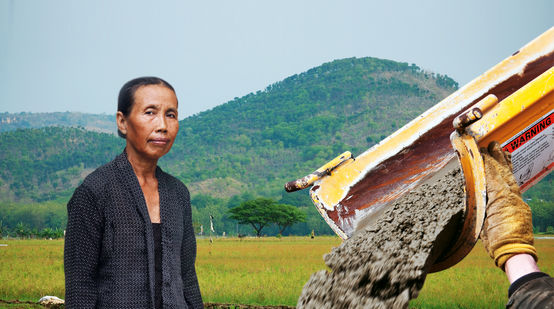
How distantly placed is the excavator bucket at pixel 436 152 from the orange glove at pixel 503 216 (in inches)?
8.8

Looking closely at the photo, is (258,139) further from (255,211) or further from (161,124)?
(161,124)

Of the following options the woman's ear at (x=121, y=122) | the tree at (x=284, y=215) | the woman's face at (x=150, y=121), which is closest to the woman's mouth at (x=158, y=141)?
the woman's face at (x=150, y=121)

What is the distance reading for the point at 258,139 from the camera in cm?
10694

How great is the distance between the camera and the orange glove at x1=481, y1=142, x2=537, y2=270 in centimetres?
173

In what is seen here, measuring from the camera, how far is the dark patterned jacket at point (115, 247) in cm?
163

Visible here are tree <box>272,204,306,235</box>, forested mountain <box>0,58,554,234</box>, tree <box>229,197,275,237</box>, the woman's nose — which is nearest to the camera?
the woman's nose

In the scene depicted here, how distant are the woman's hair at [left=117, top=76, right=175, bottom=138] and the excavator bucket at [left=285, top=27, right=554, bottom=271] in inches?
46.4

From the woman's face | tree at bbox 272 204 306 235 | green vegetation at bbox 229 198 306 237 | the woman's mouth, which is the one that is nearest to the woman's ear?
the woman's face

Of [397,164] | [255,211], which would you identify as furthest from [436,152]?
[255,211]

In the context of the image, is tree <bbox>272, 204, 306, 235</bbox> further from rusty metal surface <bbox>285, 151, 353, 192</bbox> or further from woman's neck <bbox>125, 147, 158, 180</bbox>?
woman's neck <bbox>125, 147, 158, 180</bbox>

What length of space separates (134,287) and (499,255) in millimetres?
1113

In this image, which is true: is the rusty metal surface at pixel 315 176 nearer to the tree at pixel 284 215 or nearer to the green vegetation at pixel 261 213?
the green vegetation at pixel 261 213

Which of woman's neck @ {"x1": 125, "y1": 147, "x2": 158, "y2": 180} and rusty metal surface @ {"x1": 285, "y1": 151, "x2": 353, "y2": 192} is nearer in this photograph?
woman's neck @ {"x1": 125, "y1": 147, "x2": 158, "y2": 180}

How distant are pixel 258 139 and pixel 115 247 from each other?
105356 mm
